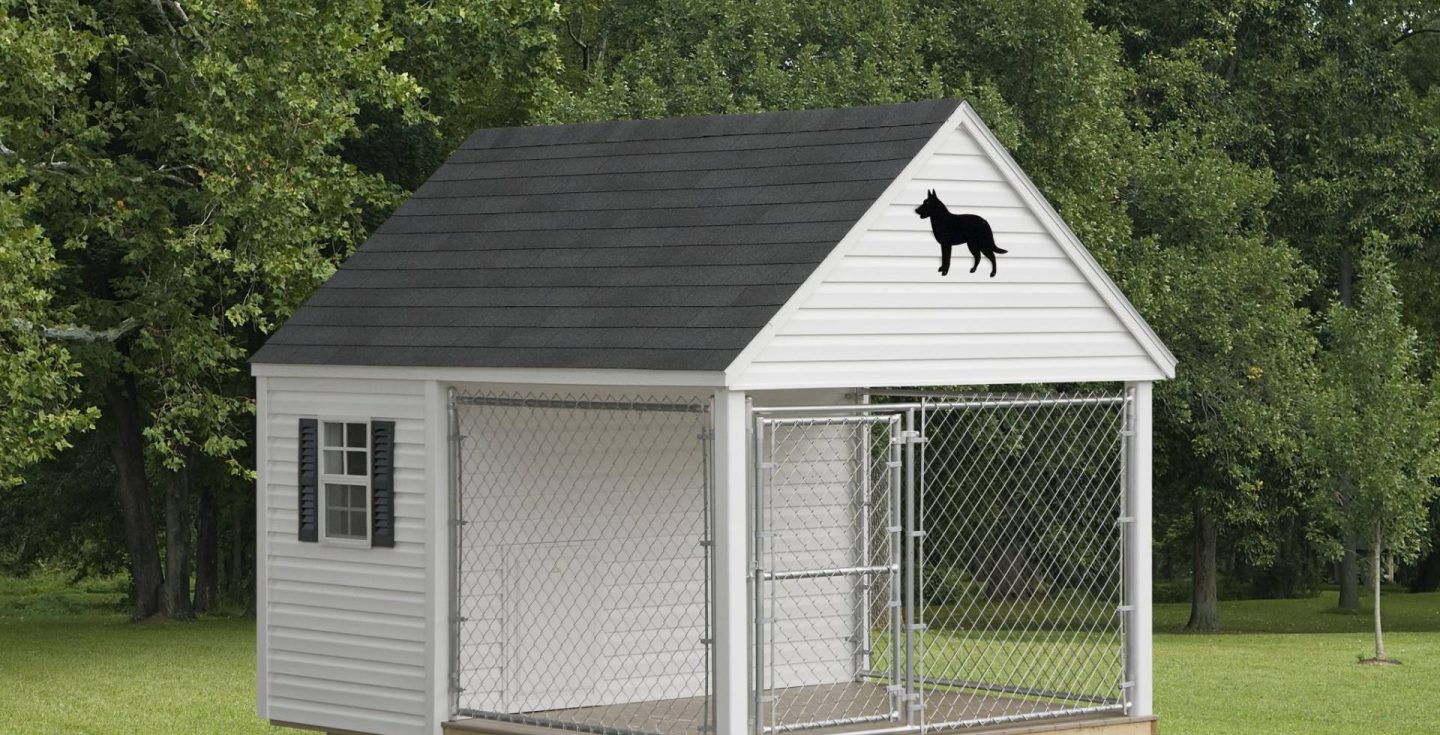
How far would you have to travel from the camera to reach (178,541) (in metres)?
29.8

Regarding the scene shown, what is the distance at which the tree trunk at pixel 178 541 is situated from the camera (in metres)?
29.7

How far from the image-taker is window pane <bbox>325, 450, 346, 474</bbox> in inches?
466

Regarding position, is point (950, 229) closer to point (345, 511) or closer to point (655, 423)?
point (655, 423)

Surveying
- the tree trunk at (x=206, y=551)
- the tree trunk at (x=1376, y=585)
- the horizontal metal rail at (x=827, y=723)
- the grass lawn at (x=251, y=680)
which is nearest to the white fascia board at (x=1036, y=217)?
the horizontal metal rail at (x=827, y=723)

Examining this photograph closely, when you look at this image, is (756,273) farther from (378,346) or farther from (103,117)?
(103,117)

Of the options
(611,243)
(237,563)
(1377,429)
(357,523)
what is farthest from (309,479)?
(237,563)

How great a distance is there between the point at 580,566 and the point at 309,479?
168 cm

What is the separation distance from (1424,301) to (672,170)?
2641 centimetres

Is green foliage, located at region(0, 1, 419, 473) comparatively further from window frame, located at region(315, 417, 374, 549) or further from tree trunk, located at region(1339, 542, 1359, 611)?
tree trunk, located at region(1339, 542, 1359, 611)

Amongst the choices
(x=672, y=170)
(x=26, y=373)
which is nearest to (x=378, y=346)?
(x=672, y=170)

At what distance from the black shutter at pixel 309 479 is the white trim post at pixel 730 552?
319cm

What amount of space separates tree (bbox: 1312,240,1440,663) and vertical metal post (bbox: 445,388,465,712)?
49.9 ft

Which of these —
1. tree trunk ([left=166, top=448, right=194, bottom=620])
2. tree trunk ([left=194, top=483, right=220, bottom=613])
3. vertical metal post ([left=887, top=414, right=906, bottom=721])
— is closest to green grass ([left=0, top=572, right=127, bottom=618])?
tree trunk ([left=194, top=483, right=220, bottom=613])

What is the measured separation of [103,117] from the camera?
76.6 feet
